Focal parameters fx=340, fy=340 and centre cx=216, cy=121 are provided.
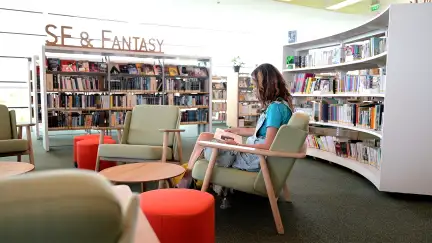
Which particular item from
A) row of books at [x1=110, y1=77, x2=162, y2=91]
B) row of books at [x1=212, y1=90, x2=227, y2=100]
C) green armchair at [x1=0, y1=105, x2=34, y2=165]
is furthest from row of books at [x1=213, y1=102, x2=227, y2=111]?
green armchair at [x1=0, y1=105, x2=34, y2=165]

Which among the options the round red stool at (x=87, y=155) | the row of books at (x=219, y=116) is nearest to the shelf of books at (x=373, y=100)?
the round red stool at (x=87, y=155)

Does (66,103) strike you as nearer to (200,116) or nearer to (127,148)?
(200,116)

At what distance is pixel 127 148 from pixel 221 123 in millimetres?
7841

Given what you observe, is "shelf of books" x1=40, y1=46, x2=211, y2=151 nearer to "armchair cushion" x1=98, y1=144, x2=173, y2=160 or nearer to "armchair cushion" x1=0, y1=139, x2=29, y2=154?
"armchair cushion" x1=0, y1=139, x2=29, y2=154

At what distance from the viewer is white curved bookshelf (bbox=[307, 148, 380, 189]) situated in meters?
3.75

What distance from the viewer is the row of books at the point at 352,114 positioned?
3884mm

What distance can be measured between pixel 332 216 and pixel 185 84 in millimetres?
5115

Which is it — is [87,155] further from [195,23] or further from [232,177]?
[195,23]

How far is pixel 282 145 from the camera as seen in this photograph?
2.49 meters

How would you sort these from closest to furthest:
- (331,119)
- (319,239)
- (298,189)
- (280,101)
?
(319,239), (280,101), (298,189), (331,119)

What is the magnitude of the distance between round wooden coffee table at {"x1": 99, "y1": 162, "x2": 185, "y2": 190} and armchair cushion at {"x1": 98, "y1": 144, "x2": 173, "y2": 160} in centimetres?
71

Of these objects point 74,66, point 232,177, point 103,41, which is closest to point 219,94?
point 103,41

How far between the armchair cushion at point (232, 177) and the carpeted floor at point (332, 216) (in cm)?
31

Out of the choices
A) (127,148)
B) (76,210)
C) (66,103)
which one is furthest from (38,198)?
(66,103)
